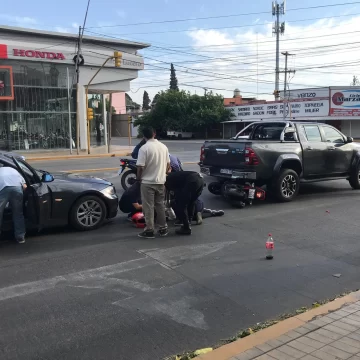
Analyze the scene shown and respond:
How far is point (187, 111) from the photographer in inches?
2448

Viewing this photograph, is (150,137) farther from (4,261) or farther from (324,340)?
(324,340)

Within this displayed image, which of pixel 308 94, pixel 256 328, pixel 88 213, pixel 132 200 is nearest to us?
pixel 256 328

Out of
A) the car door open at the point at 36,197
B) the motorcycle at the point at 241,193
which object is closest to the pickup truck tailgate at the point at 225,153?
the motorcycle at the point at 241,193

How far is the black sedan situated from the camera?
6504 mm

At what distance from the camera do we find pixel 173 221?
7.77m

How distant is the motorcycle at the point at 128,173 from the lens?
11.4m

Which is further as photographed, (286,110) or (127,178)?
(286,110)

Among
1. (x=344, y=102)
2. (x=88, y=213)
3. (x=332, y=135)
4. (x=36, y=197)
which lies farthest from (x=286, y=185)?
(x=344, y=102)

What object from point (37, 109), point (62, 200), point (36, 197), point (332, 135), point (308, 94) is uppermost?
point (308, 94)

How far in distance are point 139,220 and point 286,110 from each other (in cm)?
4455

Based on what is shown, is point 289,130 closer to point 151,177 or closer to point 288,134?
point 288,134

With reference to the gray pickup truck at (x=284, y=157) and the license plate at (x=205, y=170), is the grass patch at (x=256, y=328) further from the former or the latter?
the license plate at (x=205, y=170)

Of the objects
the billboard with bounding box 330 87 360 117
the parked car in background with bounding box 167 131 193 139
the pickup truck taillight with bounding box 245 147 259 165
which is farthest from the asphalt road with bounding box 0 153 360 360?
the parked car in background with bounding box 167 131 193 139

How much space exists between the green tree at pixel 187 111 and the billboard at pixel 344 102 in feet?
54.0
